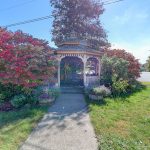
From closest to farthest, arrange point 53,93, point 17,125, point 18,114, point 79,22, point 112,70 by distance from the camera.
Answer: point 17,125 → point 18,114 → point 53,93 → point 112,70 → point 79,22

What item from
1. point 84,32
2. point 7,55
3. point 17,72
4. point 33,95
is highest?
point 84,32

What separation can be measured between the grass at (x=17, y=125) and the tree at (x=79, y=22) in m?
24.9

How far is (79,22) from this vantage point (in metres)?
33.8

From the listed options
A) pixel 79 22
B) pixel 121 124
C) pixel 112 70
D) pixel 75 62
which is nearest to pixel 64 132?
pixel 121 124

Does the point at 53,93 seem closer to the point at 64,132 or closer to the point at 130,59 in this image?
the point at 64,132

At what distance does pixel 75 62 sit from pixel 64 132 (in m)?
12.6

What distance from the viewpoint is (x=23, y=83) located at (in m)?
11.2

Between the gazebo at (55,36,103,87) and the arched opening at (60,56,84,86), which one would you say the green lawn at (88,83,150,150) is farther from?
the arched opening at (60,56,84,86)

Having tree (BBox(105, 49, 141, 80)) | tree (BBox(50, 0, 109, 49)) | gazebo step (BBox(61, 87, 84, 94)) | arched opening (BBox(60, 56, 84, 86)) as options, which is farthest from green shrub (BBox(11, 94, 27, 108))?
tree (BBox(50, 0, 109, 49))

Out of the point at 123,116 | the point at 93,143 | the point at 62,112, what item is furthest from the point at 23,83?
the point at 93,143

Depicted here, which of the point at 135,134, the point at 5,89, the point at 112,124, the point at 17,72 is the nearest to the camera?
the point at 135,134

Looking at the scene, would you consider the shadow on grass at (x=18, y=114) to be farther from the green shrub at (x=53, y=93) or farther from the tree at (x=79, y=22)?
the tree at (x=79, y=22)

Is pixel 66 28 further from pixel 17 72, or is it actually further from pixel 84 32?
pixel 17 72

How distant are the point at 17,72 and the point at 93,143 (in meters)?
6.29
